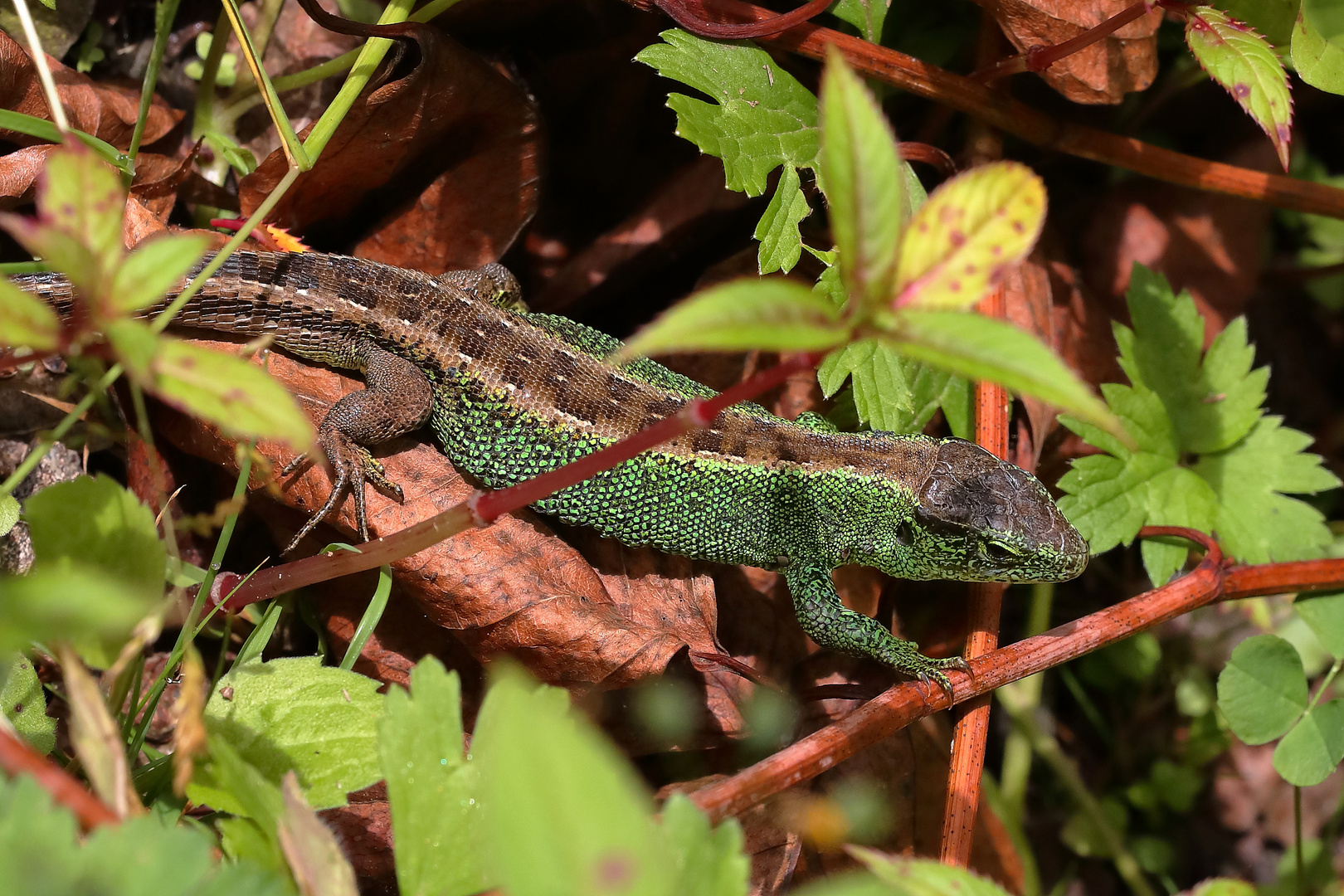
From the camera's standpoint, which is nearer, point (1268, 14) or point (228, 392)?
point (228, 392)

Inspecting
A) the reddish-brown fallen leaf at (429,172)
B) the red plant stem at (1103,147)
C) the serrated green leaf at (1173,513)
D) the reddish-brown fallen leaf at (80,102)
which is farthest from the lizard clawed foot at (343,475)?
the serrated green leaf at (1173,513)

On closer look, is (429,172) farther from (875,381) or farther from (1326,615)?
(1326,615)

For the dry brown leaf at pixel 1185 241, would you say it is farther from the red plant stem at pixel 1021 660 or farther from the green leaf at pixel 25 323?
the green leaf at pixel 25 323

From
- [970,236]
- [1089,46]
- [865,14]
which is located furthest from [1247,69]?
[970,236]

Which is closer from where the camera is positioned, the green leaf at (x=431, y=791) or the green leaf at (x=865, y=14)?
the green leaf at (x=431, y=791)

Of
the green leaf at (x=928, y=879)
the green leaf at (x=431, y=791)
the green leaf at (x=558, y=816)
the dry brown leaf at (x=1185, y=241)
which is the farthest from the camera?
the dry brown leaf at (x=1185, y=241)

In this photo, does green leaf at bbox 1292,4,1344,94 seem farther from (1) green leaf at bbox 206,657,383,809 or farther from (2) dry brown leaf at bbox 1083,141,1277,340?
(1) green leaf at bbox 206,657,383,809
